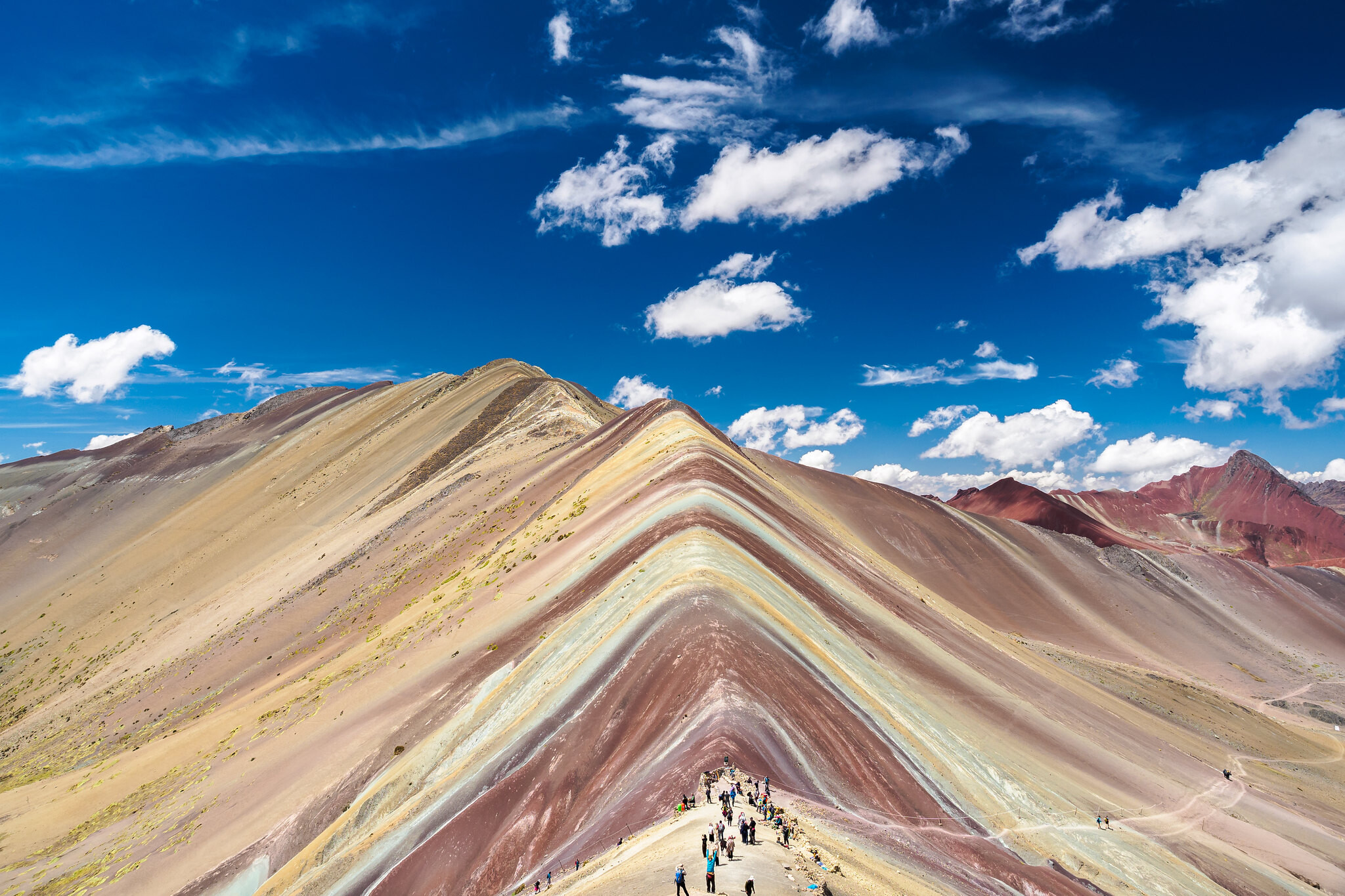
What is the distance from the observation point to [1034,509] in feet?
506

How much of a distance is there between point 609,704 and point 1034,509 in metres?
161

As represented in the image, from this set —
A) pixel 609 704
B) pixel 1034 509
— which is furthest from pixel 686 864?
pixel 1034 509

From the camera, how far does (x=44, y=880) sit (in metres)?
28.5

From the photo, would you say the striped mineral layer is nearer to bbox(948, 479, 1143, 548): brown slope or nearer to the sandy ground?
the sandy ground

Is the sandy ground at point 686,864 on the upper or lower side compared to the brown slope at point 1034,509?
lower

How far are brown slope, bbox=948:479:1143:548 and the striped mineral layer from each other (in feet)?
156

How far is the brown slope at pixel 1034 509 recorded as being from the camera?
133625mm

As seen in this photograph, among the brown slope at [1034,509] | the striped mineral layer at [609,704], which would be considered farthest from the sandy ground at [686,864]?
the brown slope at [1034,509]

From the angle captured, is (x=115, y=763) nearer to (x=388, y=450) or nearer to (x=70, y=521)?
(x=388, y=450)

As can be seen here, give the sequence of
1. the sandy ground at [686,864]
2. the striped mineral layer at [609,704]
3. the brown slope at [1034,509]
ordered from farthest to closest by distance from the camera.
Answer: the brown slope at [1034,509], the striped mineral layer at [609,704], the sandy ground at [686,864]

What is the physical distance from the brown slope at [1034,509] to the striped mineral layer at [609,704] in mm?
47611

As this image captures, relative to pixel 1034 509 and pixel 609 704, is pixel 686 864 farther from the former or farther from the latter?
pixel 1034 509

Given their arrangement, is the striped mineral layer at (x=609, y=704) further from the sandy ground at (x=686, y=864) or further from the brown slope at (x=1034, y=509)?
the brown slope at (x=1034, y=509)

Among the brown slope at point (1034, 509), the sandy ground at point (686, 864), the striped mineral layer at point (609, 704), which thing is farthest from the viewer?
the brown slope at point (1034, 509)
